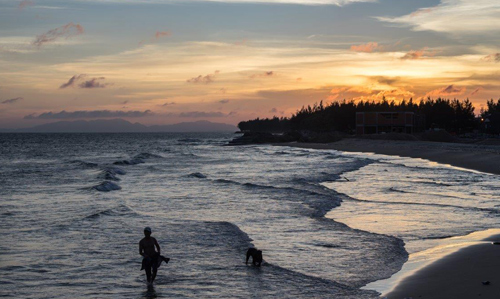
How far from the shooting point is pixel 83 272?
44.1 feet

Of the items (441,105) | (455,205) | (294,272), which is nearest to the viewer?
(294,272)

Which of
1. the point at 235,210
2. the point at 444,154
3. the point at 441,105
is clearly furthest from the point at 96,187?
the point at 441,105

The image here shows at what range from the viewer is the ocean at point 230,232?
12.5 metres

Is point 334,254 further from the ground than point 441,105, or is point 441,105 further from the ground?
point 441,105

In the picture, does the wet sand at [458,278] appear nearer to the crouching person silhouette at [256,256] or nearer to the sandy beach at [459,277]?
the sandy beach at [459,277]

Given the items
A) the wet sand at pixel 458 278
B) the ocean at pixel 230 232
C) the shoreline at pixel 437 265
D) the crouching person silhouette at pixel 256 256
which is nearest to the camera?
the wet sand at pixel 458 278

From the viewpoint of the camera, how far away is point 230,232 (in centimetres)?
1867

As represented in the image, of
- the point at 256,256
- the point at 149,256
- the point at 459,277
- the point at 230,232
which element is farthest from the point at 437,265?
the point at 230,232

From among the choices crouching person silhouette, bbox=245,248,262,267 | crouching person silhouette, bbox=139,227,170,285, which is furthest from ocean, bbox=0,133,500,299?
crouching person silhouette, bbox=139,227,170,285

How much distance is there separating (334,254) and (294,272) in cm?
225

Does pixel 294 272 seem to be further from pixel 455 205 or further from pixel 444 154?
pixel 444 154

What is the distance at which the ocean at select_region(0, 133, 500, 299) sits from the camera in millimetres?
12453

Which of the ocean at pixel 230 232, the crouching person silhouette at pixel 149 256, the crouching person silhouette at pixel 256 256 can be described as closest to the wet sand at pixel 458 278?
the ocean at pixel 230 232

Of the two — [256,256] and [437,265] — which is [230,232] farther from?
[437,265]
